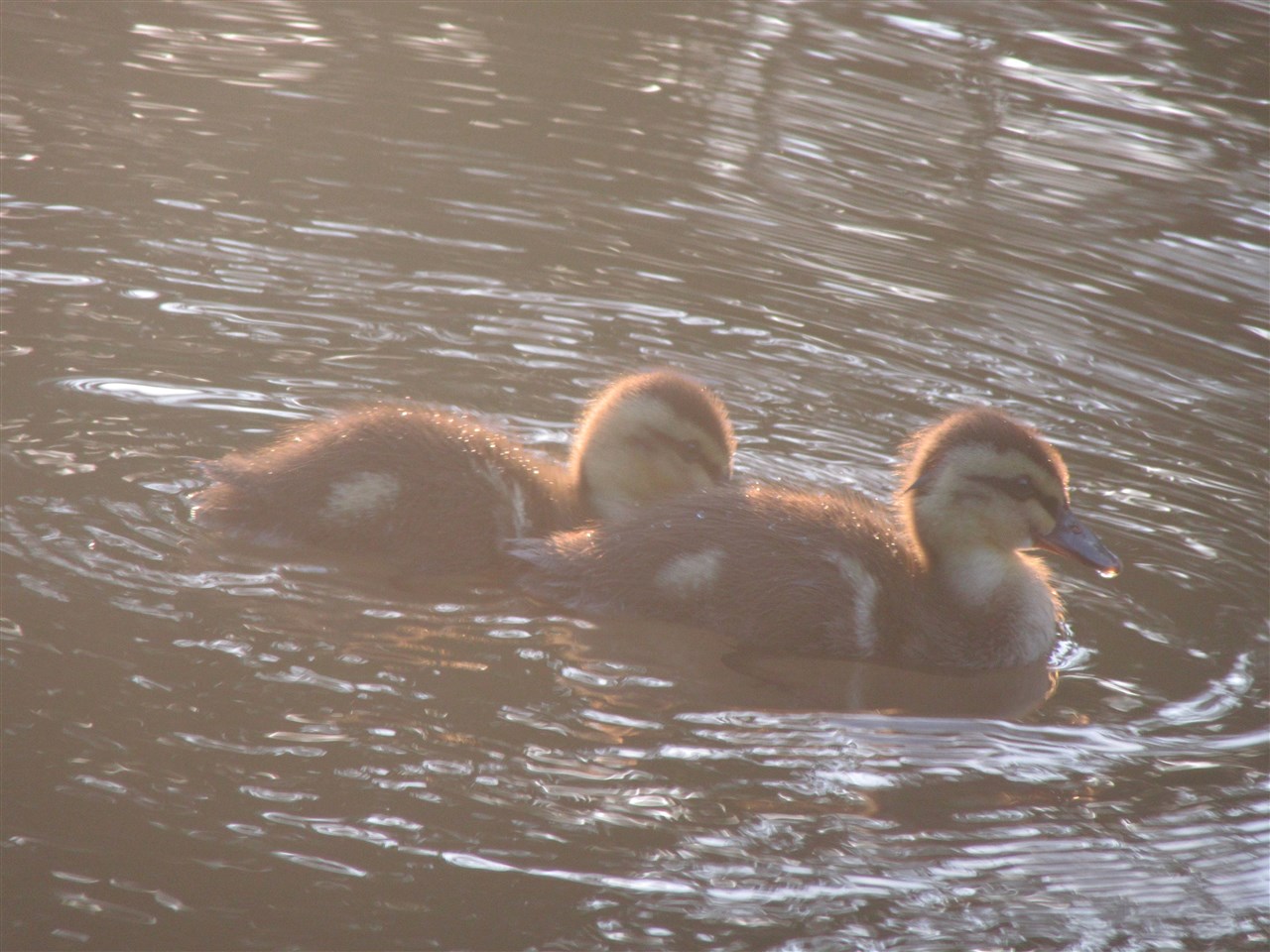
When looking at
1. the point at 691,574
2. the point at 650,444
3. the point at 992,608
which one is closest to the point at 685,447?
the point at 650,444

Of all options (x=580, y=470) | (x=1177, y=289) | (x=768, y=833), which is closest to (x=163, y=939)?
(x=768, y=833)

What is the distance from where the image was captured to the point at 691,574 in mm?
4621

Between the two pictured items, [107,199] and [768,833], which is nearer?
[768,833]

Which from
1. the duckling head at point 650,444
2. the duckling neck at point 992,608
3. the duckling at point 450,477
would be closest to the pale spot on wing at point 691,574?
the duckling head at point 650,444

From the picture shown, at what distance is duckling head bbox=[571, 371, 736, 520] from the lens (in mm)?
5047

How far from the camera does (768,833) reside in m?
3.60

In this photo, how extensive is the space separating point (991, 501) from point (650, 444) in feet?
3.39

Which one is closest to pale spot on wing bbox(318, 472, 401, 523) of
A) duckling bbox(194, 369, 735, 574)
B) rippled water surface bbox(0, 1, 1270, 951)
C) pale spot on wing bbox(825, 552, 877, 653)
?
duckling bbox(194, 369, 735, 574)

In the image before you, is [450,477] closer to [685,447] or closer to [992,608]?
[685,447]

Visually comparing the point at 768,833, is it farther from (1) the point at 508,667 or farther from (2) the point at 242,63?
(2) the point at 242,63

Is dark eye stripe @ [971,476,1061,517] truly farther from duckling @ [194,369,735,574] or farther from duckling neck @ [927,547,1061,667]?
duckling @ [194,369,735,574]

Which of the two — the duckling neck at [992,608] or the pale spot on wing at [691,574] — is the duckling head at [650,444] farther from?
the duckling neck at [992,608]

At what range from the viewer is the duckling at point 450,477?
4.77 metres

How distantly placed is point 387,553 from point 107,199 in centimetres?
316
